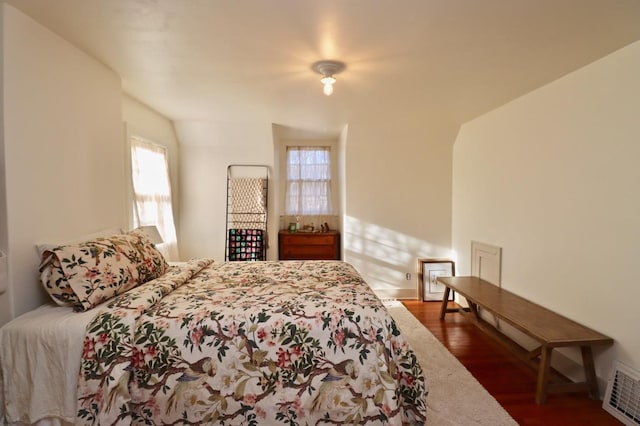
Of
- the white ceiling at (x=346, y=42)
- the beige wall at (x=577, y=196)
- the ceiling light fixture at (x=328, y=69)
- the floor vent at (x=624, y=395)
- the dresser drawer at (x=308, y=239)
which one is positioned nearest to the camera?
the white ceiling at (x=346, y=42)

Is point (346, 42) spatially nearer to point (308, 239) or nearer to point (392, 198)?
point (392, 198)

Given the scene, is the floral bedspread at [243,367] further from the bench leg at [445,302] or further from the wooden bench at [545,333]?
the bench leg at [445,302]

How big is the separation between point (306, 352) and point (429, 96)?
2539mm

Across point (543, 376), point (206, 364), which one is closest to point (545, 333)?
point (543, 376)

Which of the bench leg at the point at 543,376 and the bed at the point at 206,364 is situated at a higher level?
the bed at the point at 206,364

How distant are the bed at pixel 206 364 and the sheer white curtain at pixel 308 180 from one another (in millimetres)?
3456

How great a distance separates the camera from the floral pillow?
5.23 ft

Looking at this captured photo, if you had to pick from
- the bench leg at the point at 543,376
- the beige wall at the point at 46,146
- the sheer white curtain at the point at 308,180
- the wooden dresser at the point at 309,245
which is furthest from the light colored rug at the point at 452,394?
the sheer white curtain at the point at 308,180

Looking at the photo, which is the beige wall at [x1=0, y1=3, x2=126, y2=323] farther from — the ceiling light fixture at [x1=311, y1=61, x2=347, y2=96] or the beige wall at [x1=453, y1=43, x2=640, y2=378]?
the beige wall at [x1=453, y1=43, x2=640, y2=378]

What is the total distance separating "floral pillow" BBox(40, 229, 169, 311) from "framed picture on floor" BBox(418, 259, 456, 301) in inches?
128

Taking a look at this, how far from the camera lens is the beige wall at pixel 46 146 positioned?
1.64 metres

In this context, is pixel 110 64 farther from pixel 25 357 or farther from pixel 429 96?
pixel 429 96

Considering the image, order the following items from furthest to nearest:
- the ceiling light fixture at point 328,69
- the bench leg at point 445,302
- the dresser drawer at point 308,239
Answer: the dresser drawer at point 308,239 < the bench leg at point 445,302 < the ceiling light fixture at point 328,69

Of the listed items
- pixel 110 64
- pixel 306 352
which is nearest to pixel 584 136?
pixel 306 352
